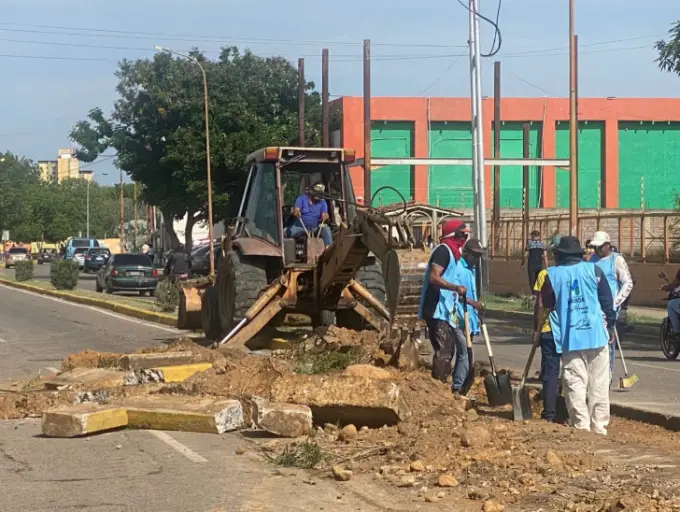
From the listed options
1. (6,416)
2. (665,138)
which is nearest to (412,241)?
(6,416)

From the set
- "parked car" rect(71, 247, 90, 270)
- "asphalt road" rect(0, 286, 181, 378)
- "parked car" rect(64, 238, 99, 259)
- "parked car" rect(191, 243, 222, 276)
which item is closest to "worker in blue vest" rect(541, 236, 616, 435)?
"asphalt road" rect(0, 286, 181, 378)

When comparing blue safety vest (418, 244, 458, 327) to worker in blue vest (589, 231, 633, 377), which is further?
worker in blue vest (589, 231, 633, 377)

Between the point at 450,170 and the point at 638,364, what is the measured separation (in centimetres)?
3867

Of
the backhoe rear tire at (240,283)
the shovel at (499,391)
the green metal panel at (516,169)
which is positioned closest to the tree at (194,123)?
the green metal panel at (516,169)

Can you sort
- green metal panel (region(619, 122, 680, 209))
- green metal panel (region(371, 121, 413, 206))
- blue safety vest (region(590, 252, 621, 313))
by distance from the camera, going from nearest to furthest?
→ blue safety vest (region(590, 252, 621, 313)), green metal panel (region(371, 121, 413, 206)), green metal panel (region(619, 122, 680, 209))

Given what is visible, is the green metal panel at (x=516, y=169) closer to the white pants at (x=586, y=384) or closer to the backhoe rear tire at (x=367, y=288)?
the backhoe rear tire at (x=367, y=288)

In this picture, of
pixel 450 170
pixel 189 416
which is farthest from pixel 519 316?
pixel 450 170

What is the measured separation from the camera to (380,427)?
29.7ft

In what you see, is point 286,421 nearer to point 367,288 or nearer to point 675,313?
point 367,288

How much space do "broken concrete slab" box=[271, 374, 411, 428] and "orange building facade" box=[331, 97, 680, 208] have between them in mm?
43436

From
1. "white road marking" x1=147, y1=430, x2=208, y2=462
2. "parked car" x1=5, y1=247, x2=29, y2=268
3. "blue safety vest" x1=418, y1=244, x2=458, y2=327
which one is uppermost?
"blue safety vest" x1=418, y1=244, x2=458, y2=327

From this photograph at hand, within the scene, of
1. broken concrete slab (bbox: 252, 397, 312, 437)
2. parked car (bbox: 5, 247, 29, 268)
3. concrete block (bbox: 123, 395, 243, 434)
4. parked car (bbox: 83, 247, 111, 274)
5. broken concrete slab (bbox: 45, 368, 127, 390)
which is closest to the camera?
broken concrete slab (bbox: 252, 397, 312, 437)

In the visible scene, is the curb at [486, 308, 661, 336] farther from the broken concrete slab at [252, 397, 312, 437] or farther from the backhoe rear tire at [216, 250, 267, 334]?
the broken concrete slab at [252, 397, 312, 437]

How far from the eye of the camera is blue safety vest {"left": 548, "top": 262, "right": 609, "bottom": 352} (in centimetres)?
865
